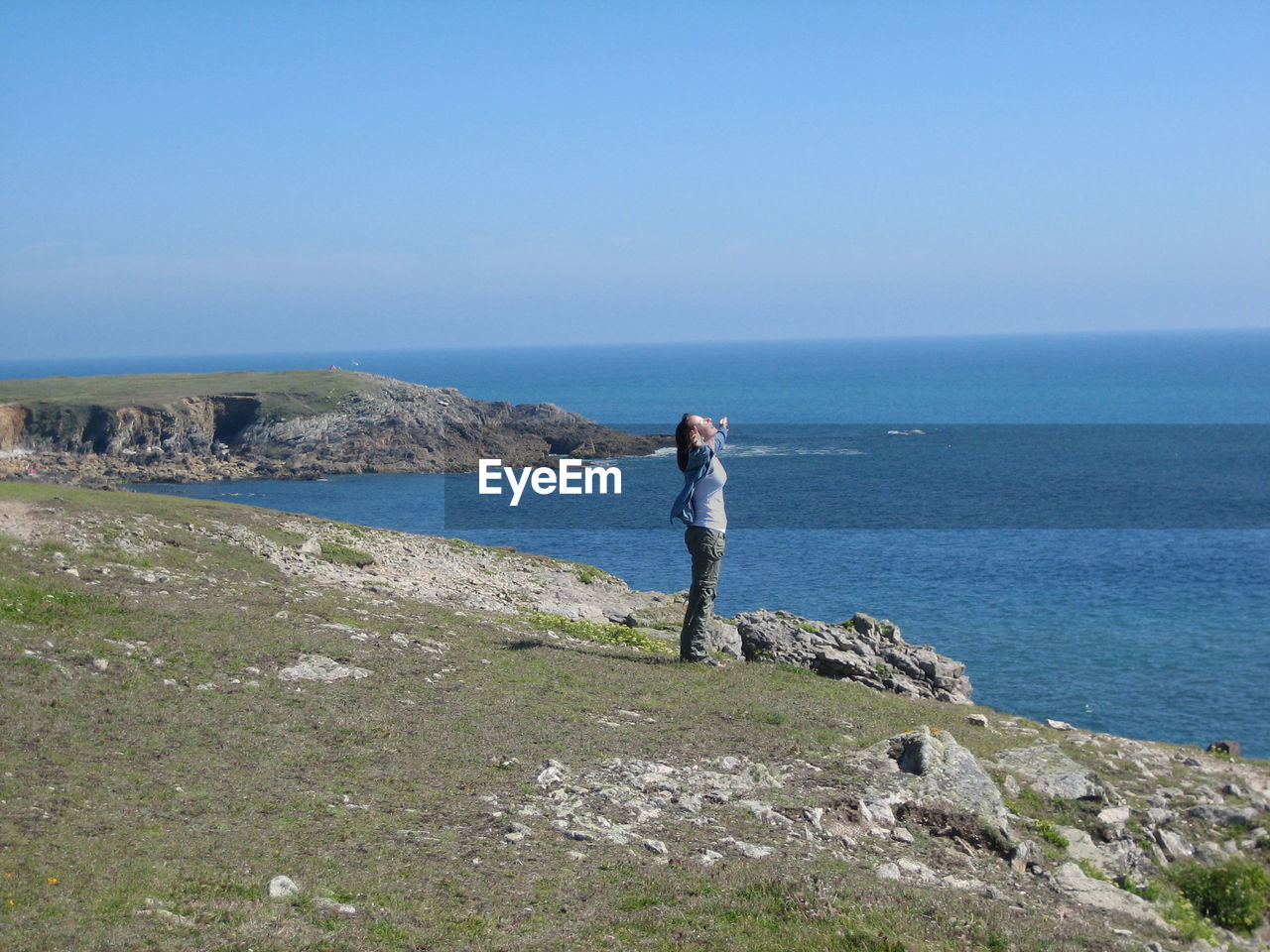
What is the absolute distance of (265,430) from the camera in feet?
378

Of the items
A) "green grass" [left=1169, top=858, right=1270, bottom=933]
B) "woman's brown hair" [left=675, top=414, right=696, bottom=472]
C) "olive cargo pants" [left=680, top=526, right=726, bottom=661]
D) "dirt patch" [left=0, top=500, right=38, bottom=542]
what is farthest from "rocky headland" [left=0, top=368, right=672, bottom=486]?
"green grass" [left=1169, top=858, right=1270, bottom=933]

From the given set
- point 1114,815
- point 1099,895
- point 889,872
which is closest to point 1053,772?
point 1114,815

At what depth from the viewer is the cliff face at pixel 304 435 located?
10625 centimetres

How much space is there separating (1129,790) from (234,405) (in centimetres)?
11700

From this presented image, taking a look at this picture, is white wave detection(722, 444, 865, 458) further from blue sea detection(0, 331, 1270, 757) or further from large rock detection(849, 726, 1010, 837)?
large rock detection(849, 726, 1010, 837)

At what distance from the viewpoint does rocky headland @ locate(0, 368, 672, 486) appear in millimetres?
105312

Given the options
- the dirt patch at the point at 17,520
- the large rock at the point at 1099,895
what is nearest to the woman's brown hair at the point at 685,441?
the large rock at the point at 1099,895

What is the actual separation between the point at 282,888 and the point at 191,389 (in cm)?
12498

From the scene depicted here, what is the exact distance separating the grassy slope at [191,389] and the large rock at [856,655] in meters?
106

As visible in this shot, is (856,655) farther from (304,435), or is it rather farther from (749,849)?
(304,435)

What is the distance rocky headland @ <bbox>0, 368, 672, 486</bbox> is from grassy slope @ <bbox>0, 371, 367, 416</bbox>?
0.64 ft

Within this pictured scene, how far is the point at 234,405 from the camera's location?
388 feet

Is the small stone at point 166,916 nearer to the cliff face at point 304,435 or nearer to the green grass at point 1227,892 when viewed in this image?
the green grass at point 1227,892

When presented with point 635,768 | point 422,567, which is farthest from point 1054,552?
point 635,768
